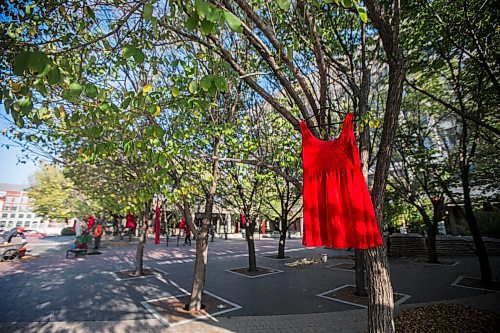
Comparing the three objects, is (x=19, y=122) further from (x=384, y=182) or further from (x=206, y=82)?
(x=384, y=182)

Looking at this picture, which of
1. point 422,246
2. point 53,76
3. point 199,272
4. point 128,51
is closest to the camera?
point 53,76

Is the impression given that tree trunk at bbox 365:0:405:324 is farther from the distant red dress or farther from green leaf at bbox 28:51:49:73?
green leaf at bbox 28:51:49:73

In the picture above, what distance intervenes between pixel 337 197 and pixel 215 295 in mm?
6646

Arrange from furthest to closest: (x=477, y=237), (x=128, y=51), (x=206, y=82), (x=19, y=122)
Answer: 1. (x=477, y=237)
2. (x=19, y=122)
3. (x=206, y=82)
4. (x=128, y=51)

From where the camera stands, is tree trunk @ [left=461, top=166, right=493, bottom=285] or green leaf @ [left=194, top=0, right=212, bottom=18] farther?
tree trunk @ [left=461, top=166, right=493, bottom=285]

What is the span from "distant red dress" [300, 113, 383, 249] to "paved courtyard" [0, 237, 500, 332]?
365cm

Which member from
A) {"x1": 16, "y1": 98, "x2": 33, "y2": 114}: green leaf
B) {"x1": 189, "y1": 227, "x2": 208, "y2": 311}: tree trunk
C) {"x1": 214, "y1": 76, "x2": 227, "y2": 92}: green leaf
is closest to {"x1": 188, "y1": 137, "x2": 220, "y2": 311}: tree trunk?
{"x1": 189, "y1": 227, "x2": 208, "y2": 311}: tree trunk

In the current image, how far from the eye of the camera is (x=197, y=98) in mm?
4418

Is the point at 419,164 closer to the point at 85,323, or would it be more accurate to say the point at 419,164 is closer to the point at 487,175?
the point at 487,175

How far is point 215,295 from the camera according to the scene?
838cm

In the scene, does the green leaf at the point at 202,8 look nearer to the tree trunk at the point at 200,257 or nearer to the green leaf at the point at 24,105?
the green leaf at the point at 24,105

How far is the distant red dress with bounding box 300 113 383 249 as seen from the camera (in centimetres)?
310

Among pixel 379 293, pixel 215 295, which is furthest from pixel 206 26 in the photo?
pixel 215 295

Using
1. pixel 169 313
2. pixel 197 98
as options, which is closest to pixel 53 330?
pixel 169 313
